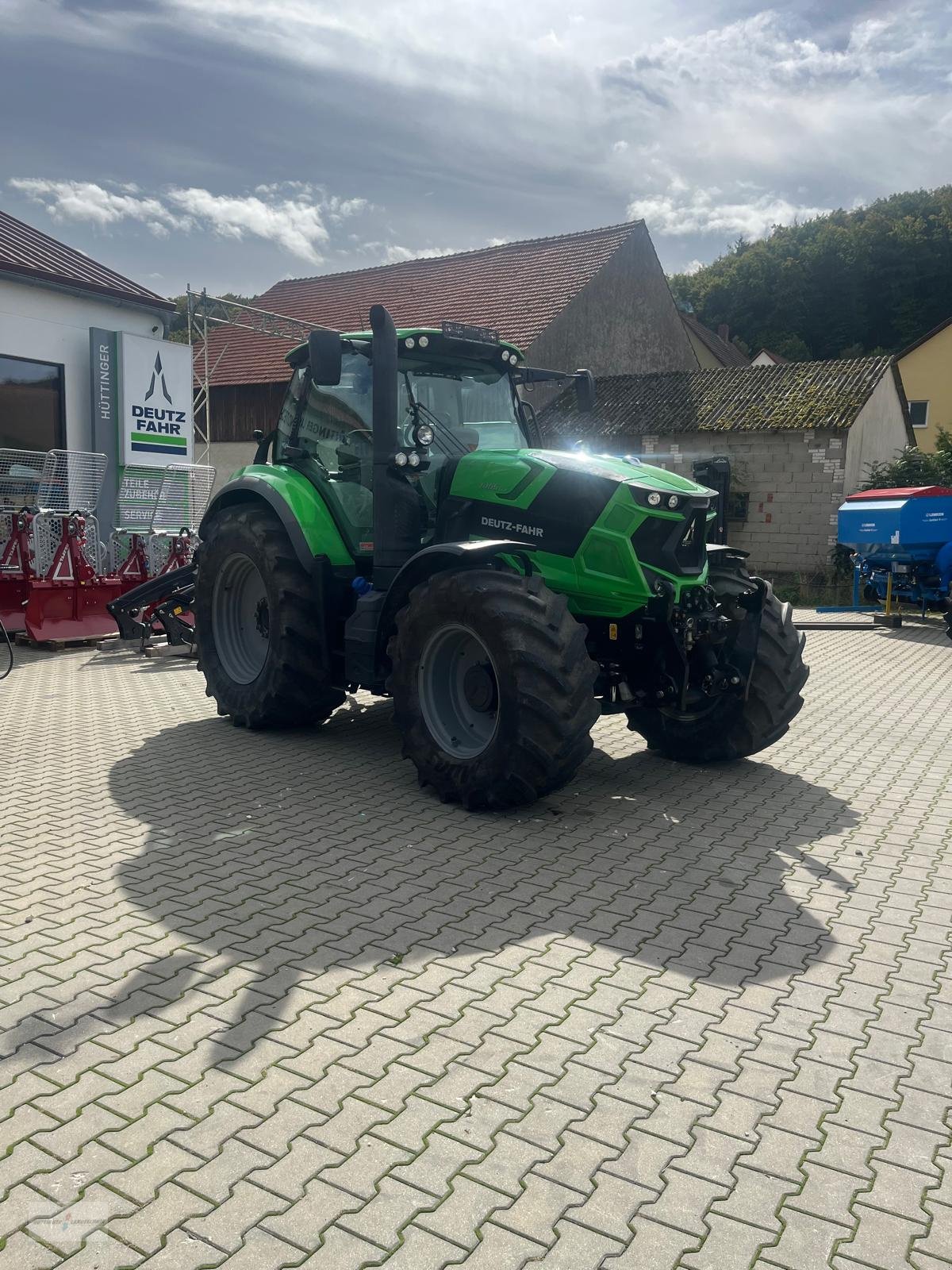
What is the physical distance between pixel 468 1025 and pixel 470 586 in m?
2.39

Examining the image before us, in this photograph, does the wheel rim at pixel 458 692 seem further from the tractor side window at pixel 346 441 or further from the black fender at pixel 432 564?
the tractor side window at pixel 346 441

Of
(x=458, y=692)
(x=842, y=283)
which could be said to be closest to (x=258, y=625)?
(x=458, y=692)

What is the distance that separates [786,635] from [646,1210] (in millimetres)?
4165

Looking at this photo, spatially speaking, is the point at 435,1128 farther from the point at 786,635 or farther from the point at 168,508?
the point at 168,508

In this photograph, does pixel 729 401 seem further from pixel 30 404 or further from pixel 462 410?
pixel 462 410

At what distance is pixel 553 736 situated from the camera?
4859mm

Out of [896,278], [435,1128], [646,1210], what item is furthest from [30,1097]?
[896,278]

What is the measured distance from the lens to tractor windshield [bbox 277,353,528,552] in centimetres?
629

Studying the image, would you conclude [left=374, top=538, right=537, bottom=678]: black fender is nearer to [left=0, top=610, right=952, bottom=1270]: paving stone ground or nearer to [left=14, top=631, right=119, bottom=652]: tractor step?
[left=0, top=610, right=952, bottom=1270]: paving stone ground

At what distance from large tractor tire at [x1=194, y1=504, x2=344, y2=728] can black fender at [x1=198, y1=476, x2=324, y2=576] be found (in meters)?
0.06

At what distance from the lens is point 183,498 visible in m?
13.9

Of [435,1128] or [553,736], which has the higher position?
[553,736]

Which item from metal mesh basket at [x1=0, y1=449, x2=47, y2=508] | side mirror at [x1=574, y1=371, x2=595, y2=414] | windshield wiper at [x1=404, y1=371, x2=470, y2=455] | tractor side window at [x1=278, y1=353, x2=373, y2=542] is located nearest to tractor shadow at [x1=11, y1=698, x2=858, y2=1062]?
tractor side window at [x1=278, y1=353, x2=373, y2=542]

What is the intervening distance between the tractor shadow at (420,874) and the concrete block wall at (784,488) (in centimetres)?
1486
